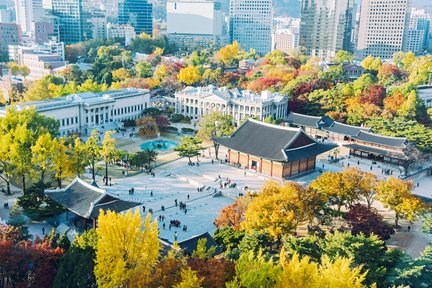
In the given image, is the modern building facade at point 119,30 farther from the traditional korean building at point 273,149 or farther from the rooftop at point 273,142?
the traditional korean building at point 273,149

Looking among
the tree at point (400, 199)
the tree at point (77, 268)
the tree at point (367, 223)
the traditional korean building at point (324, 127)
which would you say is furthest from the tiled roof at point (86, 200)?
the traditional korean building at point (324, 127)

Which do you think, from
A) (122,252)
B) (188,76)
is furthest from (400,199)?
(188,76)

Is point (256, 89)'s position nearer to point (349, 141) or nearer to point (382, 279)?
point (349, 141)

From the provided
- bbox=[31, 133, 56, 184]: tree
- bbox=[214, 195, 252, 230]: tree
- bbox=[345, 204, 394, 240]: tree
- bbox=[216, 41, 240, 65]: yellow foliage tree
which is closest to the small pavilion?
bbox=[31, 133, 56, 184]: tree

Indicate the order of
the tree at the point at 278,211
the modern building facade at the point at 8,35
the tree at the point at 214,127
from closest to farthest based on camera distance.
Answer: the tree at the point at 278,211 → the tree at the point at 214,127 → the modern building facade at the point at 8,35

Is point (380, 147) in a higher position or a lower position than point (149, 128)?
higher

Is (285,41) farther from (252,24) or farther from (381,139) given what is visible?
(381,139)
